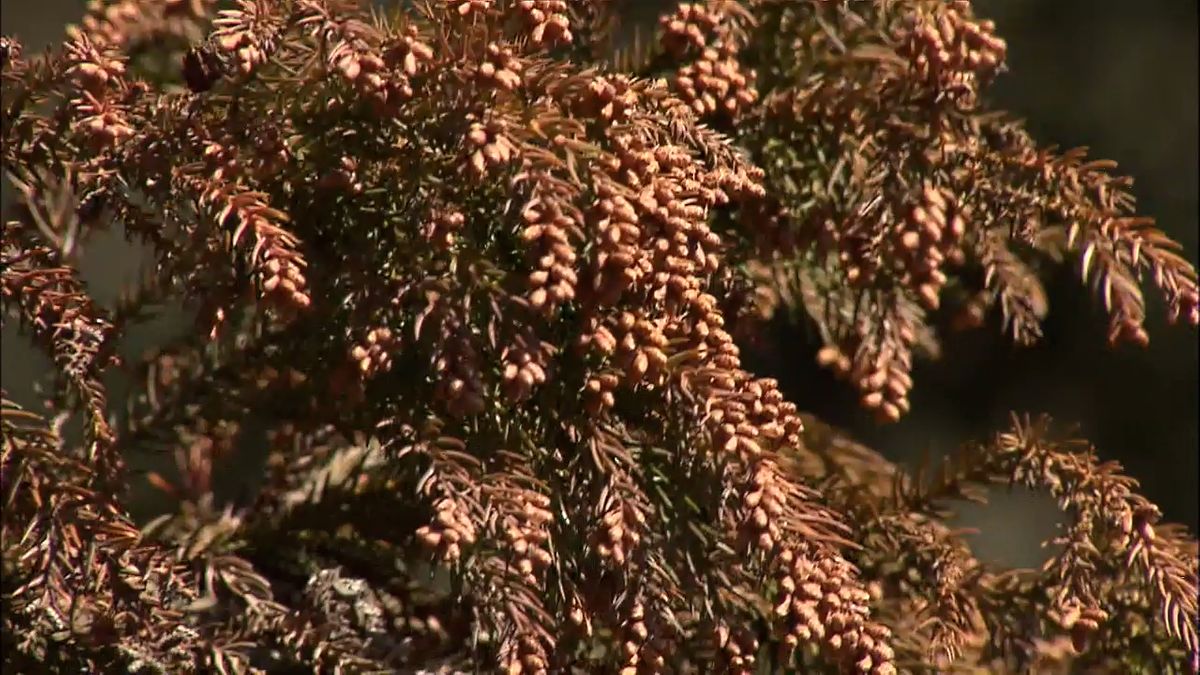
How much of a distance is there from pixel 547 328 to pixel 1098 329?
1.05m

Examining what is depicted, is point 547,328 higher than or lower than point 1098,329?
lower

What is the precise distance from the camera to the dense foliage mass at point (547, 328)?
1.68ft

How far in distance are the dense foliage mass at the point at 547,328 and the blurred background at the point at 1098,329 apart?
730 millimetres

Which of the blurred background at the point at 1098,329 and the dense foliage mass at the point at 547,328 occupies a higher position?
the blurred background at the point at 1098,329

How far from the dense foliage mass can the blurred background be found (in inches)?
28.8

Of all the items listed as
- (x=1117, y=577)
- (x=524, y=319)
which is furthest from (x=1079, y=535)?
(x=524, y=319)

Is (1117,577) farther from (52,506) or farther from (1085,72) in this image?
(1085,72)

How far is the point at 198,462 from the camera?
773mm

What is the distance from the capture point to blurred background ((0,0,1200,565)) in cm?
141

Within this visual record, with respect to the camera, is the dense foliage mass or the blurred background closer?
the dense foliage mass

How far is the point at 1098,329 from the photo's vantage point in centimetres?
146

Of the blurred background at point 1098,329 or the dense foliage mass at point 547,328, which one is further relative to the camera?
the blurred background at point 1098,329

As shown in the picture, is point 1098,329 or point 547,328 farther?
point 1098,329

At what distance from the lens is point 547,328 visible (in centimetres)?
54
